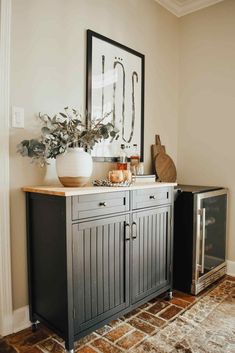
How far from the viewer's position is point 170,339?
1662mm

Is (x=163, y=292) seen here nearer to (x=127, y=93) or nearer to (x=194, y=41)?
(x=127, y=93)

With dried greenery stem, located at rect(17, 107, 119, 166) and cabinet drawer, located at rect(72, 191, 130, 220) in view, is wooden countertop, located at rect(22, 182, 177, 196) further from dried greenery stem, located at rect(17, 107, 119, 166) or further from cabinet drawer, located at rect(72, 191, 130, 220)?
Result: dried greenery stem, located at rect(17, 107, 119, 166)

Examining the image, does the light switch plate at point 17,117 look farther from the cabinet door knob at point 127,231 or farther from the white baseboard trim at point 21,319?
the white baseboard trim at point 21,319

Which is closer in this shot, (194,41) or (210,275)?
(210,275)

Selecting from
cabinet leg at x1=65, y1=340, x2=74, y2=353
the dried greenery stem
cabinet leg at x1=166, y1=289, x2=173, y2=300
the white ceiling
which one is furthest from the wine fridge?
the white ceiling

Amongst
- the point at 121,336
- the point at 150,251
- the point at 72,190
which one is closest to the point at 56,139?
the point at 72,190

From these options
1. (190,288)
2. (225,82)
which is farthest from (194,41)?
(190,288)

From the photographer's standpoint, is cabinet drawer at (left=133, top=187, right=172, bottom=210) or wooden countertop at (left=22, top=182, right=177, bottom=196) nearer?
wooden countertop at (left=22, top=182, right=177, bottom=196)

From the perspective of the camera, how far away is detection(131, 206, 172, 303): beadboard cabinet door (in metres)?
1.87

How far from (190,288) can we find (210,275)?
0.95ft

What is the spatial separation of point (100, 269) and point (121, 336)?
0.47 meters

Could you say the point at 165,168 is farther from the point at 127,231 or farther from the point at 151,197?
the point at 127,231

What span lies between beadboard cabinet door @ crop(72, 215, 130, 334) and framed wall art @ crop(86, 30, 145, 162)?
74 cm

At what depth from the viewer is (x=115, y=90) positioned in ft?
7.72
